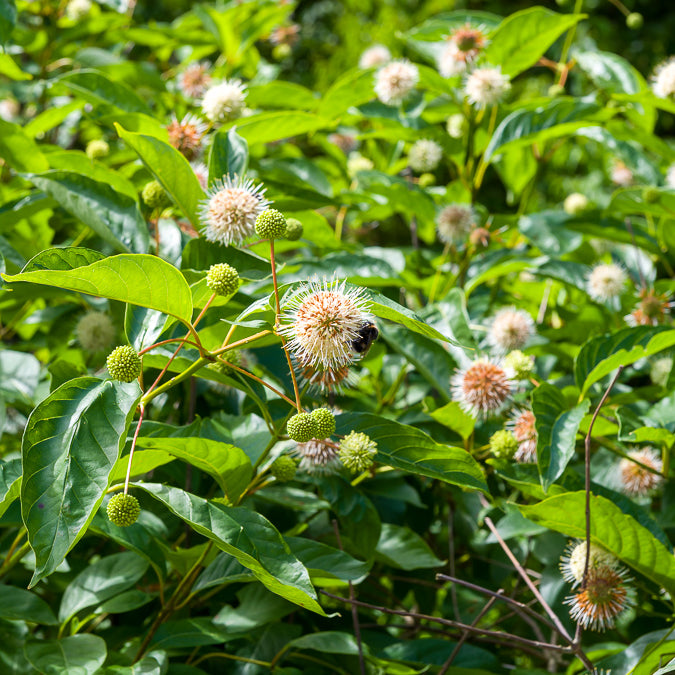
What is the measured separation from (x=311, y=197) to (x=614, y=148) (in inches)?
40.6

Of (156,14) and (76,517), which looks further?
(156,14)

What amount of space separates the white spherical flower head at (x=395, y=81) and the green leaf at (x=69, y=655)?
5.17ft

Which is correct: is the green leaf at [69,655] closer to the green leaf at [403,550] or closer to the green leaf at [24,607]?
the green leaf at [24,607]

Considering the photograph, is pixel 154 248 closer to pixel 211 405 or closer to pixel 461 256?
pixel 211 405

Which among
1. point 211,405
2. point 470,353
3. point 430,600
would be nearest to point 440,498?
point 430,600

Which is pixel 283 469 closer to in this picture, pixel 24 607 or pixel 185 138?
pixel 24 607

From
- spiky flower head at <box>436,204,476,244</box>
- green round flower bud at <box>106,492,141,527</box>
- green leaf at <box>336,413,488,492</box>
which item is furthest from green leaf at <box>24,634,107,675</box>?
spiky flower head at <box>436,204,476,244</box>

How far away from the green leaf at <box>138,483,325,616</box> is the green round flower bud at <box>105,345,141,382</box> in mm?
168

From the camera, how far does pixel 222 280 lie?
3.85 feet

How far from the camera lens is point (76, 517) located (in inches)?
39.2

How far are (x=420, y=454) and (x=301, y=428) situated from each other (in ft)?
0.80

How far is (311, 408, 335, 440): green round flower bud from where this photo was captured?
1.16 metres

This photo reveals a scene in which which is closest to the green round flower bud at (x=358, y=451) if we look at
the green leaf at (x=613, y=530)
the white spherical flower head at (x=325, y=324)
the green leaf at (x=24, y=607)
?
the white spherical flower head at (x=325, y=324)

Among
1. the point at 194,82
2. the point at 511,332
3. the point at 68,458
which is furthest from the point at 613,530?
the point at 194,82
